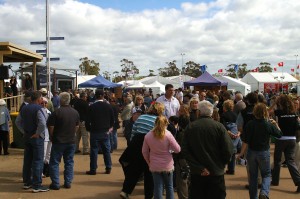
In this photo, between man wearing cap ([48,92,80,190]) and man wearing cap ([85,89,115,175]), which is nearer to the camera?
man wearing cap ([48,92,80,190])

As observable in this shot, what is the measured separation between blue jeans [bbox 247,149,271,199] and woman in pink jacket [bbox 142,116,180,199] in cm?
139

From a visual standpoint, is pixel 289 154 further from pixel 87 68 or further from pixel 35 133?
pixel 87 68

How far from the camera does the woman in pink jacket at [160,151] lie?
509 centimetres

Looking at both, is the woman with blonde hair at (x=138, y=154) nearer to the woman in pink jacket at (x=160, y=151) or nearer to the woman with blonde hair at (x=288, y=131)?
the woman in pink jacket at (x=160, y=151)

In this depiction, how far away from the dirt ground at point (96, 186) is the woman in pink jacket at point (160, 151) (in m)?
1.32

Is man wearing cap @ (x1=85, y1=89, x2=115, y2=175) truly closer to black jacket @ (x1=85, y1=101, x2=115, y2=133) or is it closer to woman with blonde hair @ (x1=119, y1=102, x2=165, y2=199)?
black jacket @ (x1=85, y1=101, x2=115, y2=133)

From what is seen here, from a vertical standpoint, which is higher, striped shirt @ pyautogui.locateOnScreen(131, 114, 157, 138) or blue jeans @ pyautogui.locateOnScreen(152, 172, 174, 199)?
striped shirt @ pyautogui.locateOnScreen(131, 114, 157, 138)

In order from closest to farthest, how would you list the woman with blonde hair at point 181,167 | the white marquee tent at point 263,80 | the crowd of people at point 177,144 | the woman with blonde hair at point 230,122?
the crowd of people at point 177,144
the woman with blonde hair at point 181,167
the woman with blonde hair at point 230,122
the white marquee tent at point 263,80

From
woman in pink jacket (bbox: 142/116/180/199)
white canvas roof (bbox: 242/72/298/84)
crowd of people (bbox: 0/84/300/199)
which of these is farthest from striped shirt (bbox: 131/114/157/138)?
white canvas roof (bbox: 242/72/298/84)

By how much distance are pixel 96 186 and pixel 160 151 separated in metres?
2.49

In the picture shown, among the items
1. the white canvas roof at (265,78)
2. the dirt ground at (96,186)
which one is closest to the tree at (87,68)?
the white canvas roof at (265,78)

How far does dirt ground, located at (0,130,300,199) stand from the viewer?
6531 millimetres

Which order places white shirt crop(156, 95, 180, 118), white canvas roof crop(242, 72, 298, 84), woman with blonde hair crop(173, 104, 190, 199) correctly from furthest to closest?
white canvas roof crop(242, 72, 298, 84) < white shirt crop(156, 95, 180, 118) < woman with blonde hair crop(173, 104, 190, 199)

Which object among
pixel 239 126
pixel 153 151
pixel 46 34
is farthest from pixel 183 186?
pixel 46 34
